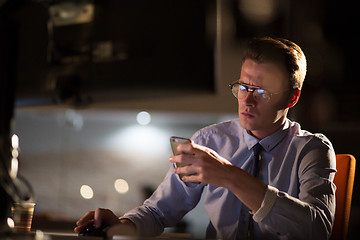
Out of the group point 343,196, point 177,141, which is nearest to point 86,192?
point 343,196

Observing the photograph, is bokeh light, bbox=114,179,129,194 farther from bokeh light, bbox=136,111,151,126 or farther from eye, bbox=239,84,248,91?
eye, bbox=239,84,248,91

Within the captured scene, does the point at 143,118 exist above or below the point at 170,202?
below

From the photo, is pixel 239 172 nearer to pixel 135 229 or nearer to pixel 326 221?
pixel 326 221

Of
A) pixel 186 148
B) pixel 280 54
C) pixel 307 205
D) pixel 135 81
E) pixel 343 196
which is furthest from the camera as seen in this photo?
pixel 280 54

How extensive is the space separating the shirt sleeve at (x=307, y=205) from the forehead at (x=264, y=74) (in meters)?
0.27

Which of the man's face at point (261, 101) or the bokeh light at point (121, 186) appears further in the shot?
the bokeh light at point (121, 186)

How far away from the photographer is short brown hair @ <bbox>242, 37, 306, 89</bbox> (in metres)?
1.52

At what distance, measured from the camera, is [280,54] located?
60.3 inches

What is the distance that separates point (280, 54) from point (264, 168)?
1.29ft

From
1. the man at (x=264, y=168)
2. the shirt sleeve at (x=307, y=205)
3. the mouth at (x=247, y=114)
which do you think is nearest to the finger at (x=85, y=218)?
the man at (x=264, y=168)

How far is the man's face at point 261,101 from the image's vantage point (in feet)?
4.91

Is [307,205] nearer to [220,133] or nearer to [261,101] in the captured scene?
[261,101]

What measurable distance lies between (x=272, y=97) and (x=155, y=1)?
2.03ft

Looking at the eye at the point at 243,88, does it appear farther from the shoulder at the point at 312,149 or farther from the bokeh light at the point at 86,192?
the bokeh light at the point at 86,192
